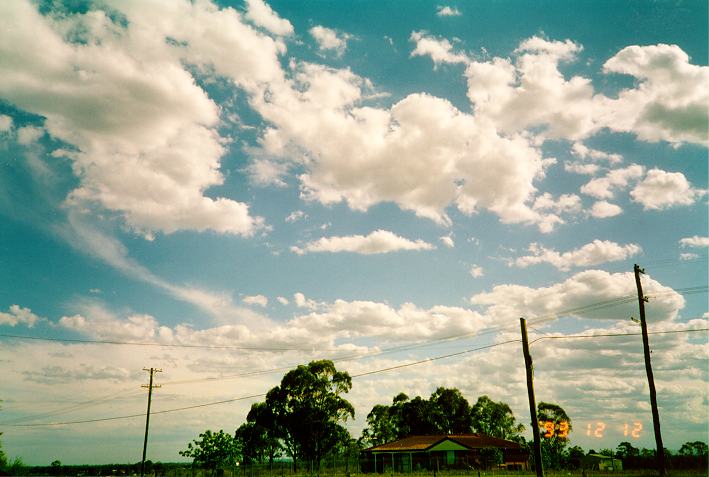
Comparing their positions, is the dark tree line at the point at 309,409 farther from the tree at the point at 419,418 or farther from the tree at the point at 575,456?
the tree at the point at 575,456

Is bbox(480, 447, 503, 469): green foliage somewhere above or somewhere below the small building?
above

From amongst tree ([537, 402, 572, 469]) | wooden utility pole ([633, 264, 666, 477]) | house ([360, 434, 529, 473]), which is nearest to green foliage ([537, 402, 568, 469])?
tree ([537, 402, 572, 469])

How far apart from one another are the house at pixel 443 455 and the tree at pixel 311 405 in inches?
452

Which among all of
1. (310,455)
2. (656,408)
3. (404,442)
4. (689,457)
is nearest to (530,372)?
(656,408)

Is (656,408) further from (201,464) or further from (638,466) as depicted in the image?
(201,464)

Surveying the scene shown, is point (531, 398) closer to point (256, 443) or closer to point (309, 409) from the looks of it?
point (309, 409)

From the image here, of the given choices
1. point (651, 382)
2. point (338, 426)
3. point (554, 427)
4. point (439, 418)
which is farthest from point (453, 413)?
point (651, 382)

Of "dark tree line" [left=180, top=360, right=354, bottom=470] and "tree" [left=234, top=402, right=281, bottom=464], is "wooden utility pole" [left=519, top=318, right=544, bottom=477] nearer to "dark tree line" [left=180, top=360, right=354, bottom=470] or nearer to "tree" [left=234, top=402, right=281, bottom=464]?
"dark tree line" [left=180, top=360, right=354, bottom=470]

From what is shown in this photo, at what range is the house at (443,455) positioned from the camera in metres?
66.2

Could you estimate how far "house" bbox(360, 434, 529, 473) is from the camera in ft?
217

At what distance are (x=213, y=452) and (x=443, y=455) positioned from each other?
31.7 metres

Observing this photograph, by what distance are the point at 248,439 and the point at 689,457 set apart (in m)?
74.9

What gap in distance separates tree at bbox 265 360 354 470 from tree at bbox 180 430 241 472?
711 cm

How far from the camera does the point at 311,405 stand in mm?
61062
